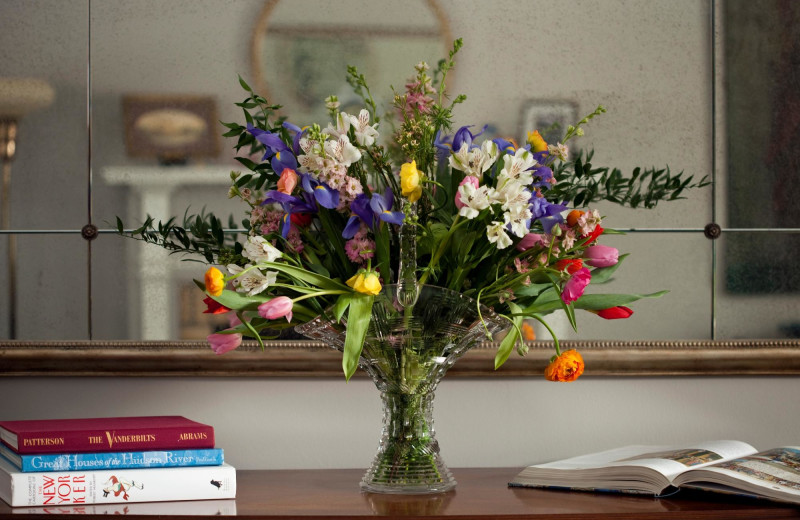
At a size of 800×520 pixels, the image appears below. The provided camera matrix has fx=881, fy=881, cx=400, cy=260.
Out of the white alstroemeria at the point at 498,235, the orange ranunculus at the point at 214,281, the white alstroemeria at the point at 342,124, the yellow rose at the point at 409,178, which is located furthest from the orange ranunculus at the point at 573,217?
the orange ranunculus at the point at 214,281

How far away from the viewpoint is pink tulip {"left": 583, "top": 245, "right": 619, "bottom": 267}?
1190 mm

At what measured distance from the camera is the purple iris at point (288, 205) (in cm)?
114

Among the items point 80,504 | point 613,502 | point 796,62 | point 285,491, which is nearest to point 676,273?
point 796,62

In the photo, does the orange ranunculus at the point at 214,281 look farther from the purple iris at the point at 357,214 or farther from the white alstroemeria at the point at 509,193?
the white alstroemeria at the point at 509,193

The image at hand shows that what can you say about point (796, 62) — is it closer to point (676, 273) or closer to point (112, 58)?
point (676, 273)

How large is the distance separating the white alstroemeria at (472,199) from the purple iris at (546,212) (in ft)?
0.26

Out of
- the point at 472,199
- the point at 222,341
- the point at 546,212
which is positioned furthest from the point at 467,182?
the point at 222,341

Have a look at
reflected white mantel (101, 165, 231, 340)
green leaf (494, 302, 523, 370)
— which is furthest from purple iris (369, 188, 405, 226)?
reflected white mantel (101, 165, 231, 340)

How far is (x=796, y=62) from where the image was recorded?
1.58 m

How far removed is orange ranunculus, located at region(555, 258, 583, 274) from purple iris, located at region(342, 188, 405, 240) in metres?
0.23

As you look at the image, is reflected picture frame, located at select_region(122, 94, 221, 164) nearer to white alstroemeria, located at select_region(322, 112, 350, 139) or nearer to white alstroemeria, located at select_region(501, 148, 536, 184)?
white alstroemeria, located at select_region(322, 112, 350, 139)

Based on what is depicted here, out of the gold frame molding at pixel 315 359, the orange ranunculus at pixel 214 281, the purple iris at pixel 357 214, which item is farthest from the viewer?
the gold frame molding at pixel 315 359

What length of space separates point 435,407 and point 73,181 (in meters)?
0.74

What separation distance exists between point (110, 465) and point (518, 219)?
0.61 meters
